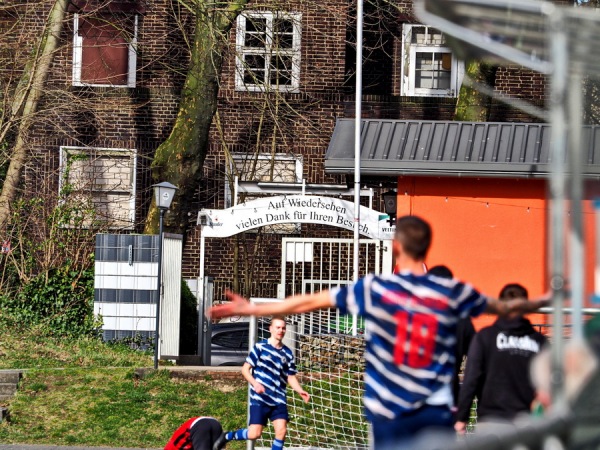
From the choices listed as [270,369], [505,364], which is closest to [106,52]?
[270,369]

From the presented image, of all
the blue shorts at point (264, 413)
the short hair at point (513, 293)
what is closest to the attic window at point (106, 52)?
the blue shorts at point (264, 413)

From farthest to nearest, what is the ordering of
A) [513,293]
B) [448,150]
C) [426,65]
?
[426,65]
[448,150]
[513,293]

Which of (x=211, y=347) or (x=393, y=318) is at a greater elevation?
(x=393, y=318)

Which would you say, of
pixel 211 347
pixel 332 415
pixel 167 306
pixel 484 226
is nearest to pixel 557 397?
pixel 332 415

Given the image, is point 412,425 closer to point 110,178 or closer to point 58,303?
point 58,303

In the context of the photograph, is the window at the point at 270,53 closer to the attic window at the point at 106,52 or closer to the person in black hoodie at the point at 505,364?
the attic window at the point at 106,52

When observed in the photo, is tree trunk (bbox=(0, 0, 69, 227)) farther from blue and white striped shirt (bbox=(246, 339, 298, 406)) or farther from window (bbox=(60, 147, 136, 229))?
blue and white striped shirt (bbox=(246, 339, 298, 406))

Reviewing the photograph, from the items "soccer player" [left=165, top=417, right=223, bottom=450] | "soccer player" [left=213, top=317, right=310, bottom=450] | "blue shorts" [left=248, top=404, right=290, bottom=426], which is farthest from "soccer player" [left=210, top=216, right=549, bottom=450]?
"blue shorts" [left=248, top=404, right=290, bottom=426]

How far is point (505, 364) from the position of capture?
24.9 feet

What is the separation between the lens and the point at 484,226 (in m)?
15.0

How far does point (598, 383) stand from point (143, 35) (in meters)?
22.3

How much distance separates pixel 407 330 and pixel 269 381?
6063mm

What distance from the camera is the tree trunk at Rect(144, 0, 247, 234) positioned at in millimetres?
20609

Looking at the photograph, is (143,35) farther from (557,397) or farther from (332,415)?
(557,397)
